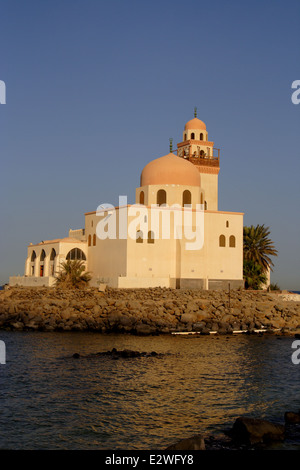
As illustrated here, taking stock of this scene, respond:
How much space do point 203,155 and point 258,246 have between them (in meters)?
8.92

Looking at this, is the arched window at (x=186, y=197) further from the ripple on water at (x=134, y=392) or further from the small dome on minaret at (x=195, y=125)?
the ripple on water at (x=134, y=392)

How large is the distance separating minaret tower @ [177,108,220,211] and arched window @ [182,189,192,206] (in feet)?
19.9

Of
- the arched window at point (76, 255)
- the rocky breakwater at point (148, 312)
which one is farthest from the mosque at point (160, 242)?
the rocky breakwater at point (148, 312)

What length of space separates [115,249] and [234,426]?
82.4 ft

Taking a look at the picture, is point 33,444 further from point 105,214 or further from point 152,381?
point 105,214

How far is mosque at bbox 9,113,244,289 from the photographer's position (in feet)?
118

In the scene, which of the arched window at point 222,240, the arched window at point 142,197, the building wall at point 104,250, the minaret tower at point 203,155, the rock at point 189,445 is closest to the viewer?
the rock at point 189,445

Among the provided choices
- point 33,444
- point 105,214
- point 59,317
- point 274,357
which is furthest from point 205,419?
point 105,214

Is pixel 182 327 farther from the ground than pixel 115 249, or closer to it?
closer to it

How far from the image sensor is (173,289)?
34812 mm

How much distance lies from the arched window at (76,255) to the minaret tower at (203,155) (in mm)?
11143

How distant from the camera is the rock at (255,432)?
38.5 feet

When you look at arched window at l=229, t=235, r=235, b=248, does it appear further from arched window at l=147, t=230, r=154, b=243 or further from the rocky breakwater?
arched window at l=147, t=230, r=154, b=243
